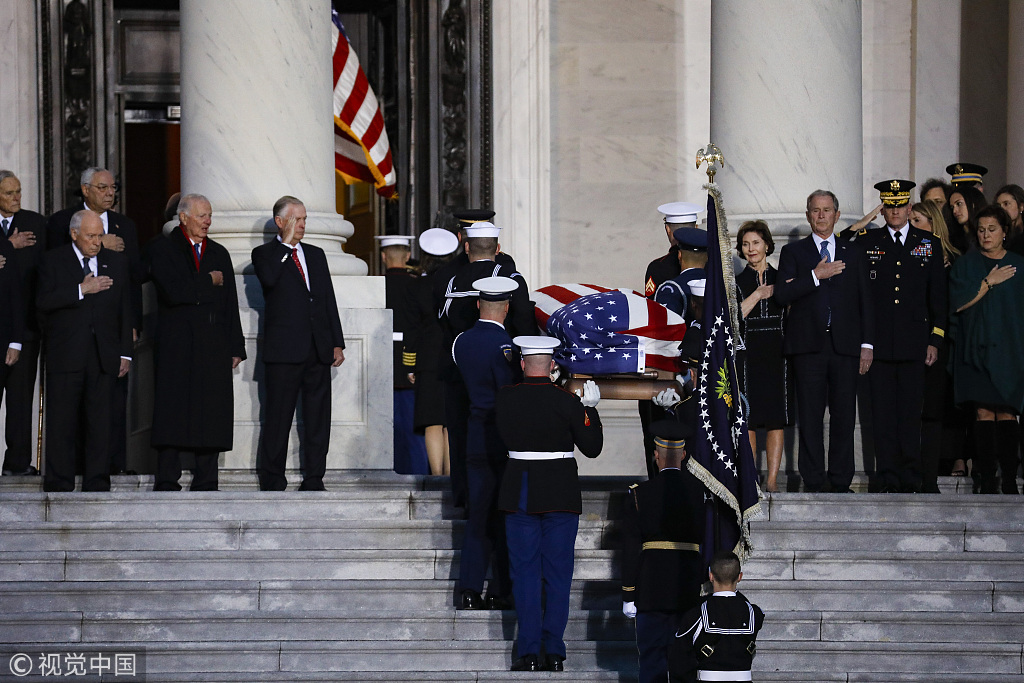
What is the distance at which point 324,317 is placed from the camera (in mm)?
11109

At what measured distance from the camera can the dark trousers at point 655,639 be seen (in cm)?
802

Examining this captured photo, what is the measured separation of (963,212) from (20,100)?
359 inches

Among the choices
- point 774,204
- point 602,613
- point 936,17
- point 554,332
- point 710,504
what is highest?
point 936,17

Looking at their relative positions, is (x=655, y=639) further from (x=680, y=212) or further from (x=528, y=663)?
(x=680, y=212)

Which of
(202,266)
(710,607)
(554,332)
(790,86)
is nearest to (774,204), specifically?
(790,86)

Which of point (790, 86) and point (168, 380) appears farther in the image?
point (790, 86)

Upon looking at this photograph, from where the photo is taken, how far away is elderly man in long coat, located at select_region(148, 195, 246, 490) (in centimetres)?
1078

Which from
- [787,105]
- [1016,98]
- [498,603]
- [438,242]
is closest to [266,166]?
[438,242]

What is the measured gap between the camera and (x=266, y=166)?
12.0 metres

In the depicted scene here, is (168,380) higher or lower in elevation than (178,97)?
lower

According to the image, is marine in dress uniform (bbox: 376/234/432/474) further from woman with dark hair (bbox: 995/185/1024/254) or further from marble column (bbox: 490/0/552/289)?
woman with dark hair (bbox: 995/185/1024/254)

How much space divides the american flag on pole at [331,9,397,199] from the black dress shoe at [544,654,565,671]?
8.35 metres

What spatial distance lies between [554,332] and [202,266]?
299 centimetres

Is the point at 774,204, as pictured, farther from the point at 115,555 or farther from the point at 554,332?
the point at 115,555
